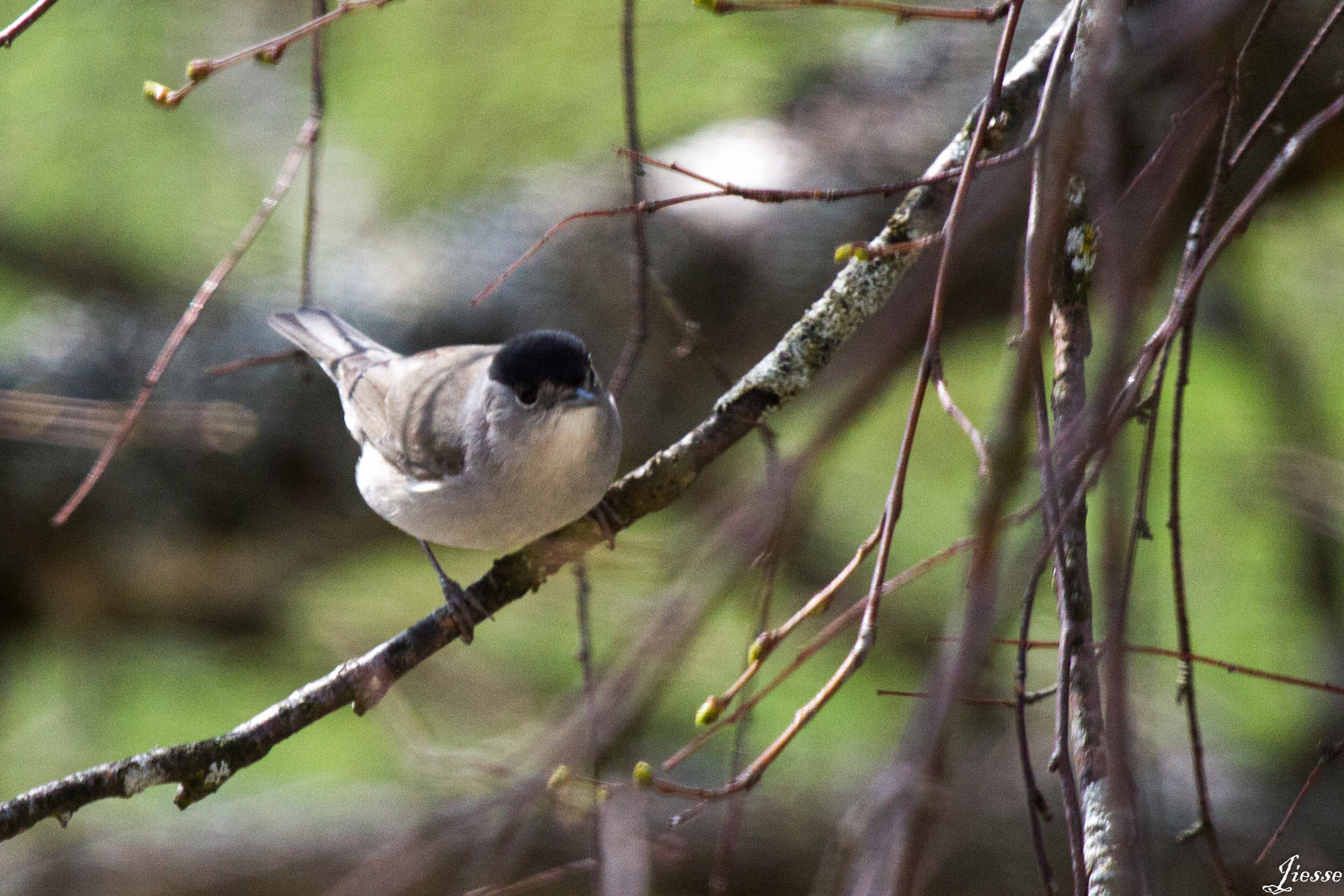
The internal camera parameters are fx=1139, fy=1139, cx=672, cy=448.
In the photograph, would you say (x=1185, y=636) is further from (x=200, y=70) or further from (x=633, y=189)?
(x=200, y=70)

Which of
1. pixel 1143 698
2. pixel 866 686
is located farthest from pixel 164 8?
pixel 1143 698

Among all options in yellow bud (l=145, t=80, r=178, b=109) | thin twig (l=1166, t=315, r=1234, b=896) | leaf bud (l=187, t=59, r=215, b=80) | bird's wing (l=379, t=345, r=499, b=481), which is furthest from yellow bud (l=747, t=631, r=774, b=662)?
bird's wing (l=379, t=345, r=499, b=481)

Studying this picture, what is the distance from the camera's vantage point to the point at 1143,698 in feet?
14.4

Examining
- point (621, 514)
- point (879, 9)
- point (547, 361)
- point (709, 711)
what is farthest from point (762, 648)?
point (547, 361)

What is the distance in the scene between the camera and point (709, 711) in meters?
1.54

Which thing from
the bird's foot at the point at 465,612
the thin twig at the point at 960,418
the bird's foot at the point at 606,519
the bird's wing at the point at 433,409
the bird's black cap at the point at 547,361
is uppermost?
the bird's wing at the point at 433,409

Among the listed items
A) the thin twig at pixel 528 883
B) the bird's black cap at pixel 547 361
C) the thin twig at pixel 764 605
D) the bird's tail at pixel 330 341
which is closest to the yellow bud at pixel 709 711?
the thin twig at pixel 764 605

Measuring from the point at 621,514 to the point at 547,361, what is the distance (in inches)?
21.7

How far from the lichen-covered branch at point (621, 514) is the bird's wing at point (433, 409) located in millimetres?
690

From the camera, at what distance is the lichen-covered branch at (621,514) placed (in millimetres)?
2357

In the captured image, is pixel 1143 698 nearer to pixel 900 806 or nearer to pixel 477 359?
pixel 477 359

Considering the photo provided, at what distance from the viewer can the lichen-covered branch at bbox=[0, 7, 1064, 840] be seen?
2357mm

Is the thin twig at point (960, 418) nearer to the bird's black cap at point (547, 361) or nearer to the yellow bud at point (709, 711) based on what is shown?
the yellow bud at point (709, 711)

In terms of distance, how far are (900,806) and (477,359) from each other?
316 centimetres
